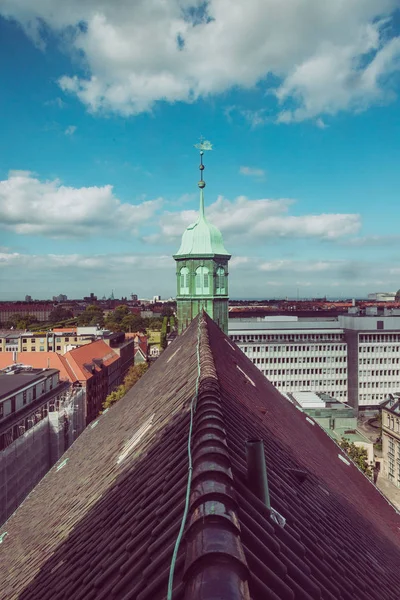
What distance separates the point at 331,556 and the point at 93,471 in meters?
5.39

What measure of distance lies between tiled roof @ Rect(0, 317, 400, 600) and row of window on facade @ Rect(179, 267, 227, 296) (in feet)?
52.4

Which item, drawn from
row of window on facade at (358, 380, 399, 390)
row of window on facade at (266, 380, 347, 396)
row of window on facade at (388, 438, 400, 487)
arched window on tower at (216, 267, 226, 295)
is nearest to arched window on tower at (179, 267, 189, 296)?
arched window on tower at (216, 267, 226, 295)

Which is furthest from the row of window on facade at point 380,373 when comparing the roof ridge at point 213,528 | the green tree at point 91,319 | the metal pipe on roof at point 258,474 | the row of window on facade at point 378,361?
the green tree at point 91,319

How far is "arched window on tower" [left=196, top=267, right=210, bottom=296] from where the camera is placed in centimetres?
2480

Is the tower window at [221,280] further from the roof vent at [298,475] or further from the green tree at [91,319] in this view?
the green tree at [91,319]

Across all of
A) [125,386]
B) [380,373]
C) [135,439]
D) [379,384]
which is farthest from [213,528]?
[379,384]

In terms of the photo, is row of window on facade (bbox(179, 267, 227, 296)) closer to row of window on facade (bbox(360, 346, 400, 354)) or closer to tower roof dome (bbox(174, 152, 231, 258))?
tower roof dome (bbox(174, 152, 231, 258))

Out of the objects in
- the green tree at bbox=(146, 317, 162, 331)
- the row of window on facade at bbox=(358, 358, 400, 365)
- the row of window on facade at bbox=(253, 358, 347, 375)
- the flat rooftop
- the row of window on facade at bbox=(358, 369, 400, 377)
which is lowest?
the row of window on facade at bbox=(358, 369, 400, 377)

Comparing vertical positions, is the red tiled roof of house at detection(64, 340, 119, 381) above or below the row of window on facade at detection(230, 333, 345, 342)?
below

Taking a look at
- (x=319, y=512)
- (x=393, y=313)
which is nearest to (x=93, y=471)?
(x=319, y=512)

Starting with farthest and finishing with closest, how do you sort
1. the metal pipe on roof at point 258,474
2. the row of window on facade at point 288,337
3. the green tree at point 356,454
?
the row of window on facade at point 288,337 < the green tree at point 356,454 < the metal pipe on roof at point 258,474

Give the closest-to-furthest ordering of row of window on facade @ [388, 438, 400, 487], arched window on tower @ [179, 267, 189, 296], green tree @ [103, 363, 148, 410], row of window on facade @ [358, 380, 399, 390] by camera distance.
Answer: arched window on tower @ [179, 267, 189, 296] < green tree @ [103, 363, 148, 410] < row of window on facade @ [388, 438, 400, 487] < row of window on facade @ [358, 380, 399, 390]

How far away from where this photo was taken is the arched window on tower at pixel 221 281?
25.4m

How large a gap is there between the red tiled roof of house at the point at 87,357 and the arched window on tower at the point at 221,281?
94.5 ft
